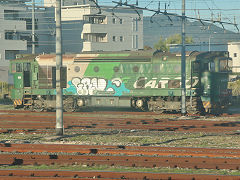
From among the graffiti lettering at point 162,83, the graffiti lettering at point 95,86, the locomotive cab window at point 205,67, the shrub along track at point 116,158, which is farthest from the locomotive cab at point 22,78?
the shrub along track at point 116,158

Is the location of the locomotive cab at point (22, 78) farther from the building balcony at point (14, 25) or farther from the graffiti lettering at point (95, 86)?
the building balcony at point (14, 25)

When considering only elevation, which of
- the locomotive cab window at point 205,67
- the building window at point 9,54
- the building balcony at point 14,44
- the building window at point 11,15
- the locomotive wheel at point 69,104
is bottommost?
the locomotive wheel at point 69,104

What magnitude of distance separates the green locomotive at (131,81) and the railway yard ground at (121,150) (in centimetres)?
426

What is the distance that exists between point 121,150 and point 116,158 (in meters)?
1.43

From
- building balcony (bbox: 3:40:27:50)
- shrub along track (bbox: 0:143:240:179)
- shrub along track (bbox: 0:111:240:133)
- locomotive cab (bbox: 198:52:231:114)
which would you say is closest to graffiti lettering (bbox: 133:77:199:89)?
locomotive cab (bbox: 198:52:231:114)

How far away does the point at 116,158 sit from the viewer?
15680 mm

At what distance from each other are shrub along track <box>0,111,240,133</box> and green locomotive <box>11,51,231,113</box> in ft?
4.04

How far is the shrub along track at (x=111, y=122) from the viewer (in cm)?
2580

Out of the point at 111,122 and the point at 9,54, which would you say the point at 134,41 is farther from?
the point at 111,122

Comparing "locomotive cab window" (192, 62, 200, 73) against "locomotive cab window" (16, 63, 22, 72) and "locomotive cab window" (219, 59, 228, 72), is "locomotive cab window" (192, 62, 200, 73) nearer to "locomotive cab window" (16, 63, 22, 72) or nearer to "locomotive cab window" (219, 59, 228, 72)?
"locomotive cab window" (219, 59, 228, 72)

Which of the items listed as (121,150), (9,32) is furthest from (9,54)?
(121,150)

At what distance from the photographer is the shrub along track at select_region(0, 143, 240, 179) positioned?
42.9ft

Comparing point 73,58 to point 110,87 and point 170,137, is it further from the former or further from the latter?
point 170,137

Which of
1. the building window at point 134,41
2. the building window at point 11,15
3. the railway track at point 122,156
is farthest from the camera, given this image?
the building window at point 134,41
